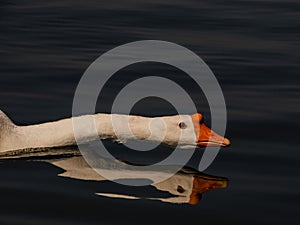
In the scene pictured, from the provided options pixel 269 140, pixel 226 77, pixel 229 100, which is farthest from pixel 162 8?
pixel 269 140

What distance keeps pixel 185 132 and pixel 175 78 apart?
406 cm

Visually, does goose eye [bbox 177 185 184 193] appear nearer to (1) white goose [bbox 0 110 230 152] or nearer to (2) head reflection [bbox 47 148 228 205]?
(2) head reflection [bbox 47 148 228 205]

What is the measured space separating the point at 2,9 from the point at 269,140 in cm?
907

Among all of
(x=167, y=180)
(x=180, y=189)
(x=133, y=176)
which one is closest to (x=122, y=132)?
(x=133, y=176)

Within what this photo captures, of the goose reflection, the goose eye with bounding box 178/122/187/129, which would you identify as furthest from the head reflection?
the goose eye with bounding box 178/122/187/129

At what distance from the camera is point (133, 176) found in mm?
8164

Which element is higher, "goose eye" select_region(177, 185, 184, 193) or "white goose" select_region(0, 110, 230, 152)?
"white goose" select_region(0, 110, 230, 152)

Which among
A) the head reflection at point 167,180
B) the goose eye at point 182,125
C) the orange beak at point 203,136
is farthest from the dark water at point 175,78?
the goose eye at point 182,125

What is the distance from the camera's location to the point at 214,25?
15875mm

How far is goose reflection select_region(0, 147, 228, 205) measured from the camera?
768 centimetres

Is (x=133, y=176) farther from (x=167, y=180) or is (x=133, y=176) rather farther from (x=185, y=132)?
(x=185, y=132)

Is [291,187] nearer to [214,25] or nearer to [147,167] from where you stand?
[147,167]

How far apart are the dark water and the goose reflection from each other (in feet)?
0.40

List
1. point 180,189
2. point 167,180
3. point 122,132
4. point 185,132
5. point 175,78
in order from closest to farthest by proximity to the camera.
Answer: point 180,189
point 167,180
point 185,132
point 122,132
point 175,78
